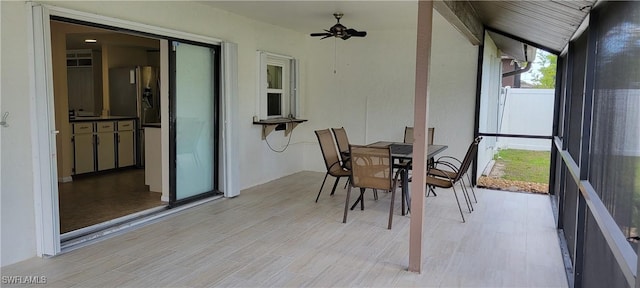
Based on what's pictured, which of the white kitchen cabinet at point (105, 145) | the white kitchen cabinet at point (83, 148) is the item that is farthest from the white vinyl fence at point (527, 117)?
the white kitchen cabinet at point (83, 148)

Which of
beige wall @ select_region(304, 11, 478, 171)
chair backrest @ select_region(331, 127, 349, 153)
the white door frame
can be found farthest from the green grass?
the white door frame

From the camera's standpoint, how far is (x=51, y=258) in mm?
3422

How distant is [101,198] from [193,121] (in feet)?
4.78

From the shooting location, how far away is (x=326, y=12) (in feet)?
17.8

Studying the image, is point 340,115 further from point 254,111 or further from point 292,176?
point 254,111

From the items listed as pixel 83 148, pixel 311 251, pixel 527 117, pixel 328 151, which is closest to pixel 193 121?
pixel 328 151

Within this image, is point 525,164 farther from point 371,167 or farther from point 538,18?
point 371,167

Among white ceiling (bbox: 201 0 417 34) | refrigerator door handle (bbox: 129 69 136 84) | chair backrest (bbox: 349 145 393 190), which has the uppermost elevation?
white ceiling (bbox: 201 0 417 34)

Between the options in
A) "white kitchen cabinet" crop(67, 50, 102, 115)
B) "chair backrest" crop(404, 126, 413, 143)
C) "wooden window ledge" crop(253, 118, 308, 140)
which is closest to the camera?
"wooden window ledge" crop(253, 118, 308, 140)

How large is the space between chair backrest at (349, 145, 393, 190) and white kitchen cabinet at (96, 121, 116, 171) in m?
4.45

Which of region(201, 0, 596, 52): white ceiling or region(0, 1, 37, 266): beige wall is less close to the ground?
region(201, 0, 596, 52): white ceiling

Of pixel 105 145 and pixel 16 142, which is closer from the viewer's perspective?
pixel 16 142

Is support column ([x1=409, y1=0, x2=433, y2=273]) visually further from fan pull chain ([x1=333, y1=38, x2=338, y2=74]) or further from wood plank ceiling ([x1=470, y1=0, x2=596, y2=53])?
fan pull chain ([x1=333, y1=38, x2=338, y2=74])

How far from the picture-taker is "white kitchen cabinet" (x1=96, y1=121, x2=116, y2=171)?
275 inches
